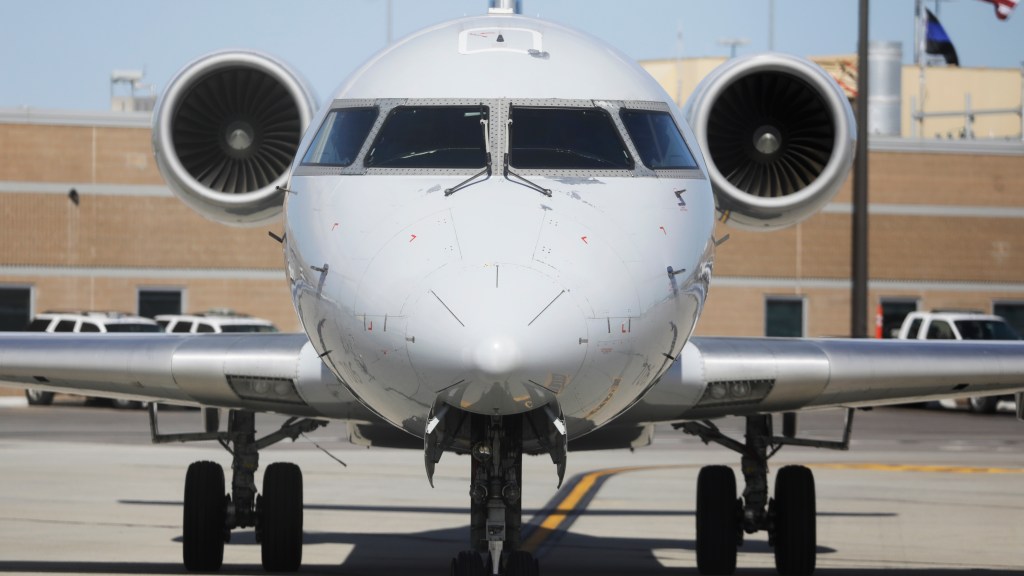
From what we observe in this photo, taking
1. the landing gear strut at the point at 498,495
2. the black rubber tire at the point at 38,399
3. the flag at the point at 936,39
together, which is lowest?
the black rubber tire at the point at 38,399

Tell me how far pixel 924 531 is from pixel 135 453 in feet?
44.4

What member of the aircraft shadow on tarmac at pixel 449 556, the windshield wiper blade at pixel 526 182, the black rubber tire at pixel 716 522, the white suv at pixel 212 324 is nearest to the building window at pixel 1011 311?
the white suv at pixel 212 324

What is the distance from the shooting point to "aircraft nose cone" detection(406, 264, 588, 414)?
6.58 meters

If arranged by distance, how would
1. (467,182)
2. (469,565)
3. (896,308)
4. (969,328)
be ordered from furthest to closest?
(896,308) < (969,328) < (467,182) < (469,565)

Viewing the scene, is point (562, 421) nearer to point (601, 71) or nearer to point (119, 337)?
point (601, 71)

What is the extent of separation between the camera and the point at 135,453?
2469 cm

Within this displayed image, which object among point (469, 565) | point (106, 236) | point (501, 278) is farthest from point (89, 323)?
point (501, 278)

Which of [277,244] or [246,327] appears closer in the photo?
[246,327]

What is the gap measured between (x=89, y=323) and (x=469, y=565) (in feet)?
103

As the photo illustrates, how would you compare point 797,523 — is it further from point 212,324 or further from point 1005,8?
point 1005,8

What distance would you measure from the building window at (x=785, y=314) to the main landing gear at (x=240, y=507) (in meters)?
36.7

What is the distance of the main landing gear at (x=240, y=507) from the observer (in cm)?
1164

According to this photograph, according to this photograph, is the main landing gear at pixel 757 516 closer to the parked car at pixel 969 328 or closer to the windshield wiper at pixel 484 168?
the windshield wiper at pixel 484 168

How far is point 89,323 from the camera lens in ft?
123
